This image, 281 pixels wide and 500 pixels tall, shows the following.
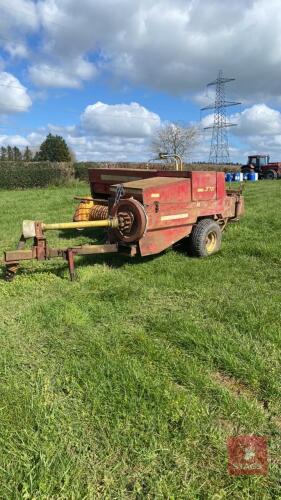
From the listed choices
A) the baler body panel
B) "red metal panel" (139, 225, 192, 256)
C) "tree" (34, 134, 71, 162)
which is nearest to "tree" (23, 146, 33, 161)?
"tree" (34, 134, 71, 162)

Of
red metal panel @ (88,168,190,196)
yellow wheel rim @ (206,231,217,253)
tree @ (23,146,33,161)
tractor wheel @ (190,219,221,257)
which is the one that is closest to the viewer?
tractor wheel @ (190,219,221,257)

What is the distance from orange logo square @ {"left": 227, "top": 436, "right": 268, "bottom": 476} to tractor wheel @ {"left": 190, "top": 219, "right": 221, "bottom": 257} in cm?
383

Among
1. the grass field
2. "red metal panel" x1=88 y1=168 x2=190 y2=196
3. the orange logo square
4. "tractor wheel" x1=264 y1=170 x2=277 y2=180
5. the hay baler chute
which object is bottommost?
the orange logo square

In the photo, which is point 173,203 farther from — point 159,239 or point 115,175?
point 115,175

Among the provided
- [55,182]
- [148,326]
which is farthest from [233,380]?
[55,182]

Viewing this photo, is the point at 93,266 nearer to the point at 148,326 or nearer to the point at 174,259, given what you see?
the point at 174,259

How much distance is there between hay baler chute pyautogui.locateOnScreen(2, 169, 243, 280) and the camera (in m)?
5.00

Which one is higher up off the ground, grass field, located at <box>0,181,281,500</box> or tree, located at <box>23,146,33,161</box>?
tree, located at <box>23,146,33,161</box>

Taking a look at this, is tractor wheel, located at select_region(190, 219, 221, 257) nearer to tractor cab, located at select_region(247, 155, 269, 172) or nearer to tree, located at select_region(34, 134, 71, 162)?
tractor cab, located at select_region(247, 155, 269, 172)

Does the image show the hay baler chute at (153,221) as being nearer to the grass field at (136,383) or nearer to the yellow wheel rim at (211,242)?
the yellow wheel rim at (211,242)

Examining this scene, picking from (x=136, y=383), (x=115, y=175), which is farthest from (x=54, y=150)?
(x=136, y=383)

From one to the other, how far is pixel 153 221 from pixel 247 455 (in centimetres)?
347

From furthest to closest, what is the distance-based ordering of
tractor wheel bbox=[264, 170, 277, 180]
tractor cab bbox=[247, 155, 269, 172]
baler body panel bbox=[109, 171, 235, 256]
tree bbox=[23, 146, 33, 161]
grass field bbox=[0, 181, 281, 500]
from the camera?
tree bbox=[23, 146, 33, 161], tractor cab bbox=[247, 155, 269, 172], tractor wheel bbox=[264, 170, 277, 180], baler body panel bbox=[109, 171, 235, 256], grass field bbox=[0, 181, 281, 500]

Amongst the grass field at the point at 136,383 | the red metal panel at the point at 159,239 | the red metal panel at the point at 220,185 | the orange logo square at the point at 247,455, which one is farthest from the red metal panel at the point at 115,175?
the orange logo square at the point at 247,455
